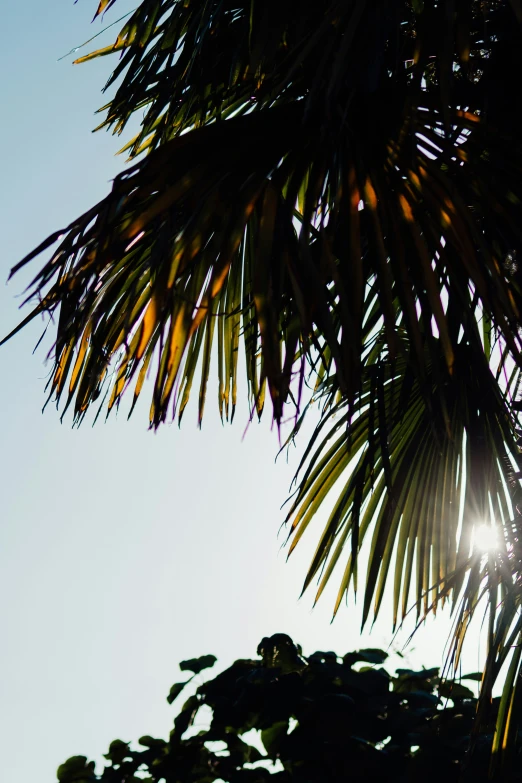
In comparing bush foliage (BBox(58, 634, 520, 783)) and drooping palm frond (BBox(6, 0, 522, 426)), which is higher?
drooping palm frond (BBox(6, 0, 522, 426))

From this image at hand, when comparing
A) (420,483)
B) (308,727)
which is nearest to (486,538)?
(420,483)

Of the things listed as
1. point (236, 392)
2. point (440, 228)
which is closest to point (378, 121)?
point (440, 228)

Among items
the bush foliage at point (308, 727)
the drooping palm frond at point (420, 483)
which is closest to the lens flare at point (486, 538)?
the drooping palm frond at point (420, 483)

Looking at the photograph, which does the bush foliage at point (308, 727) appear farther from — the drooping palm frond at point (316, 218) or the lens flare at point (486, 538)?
the drooping palm frond at point (316, 218)

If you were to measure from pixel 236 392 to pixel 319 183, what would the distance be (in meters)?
0.84

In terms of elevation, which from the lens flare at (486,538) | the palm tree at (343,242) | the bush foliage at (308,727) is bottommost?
the bush foliage at (308,727)

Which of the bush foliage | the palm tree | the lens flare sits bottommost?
the bush foliage

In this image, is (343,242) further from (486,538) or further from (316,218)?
(486,538)

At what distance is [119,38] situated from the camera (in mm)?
2314

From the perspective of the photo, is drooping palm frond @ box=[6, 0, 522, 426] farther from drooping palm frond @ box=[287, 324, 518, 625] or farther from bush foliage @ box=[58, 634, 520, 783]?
bush foliage @ box=[58, 634, 520, 783]

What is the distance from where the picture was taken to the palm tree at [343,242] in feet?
3.66

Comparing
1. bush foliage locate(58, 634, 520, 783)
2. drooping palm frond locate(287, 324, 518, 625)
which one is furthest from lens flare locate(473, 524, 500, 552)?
bush foliage locate(58, 634, 520, 783)

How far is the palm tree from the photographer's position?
1.11m

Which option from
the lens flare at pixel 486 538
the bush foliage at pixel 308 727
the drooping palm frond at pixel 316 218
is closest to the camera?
the drooping palm frond at pixel 316 218
